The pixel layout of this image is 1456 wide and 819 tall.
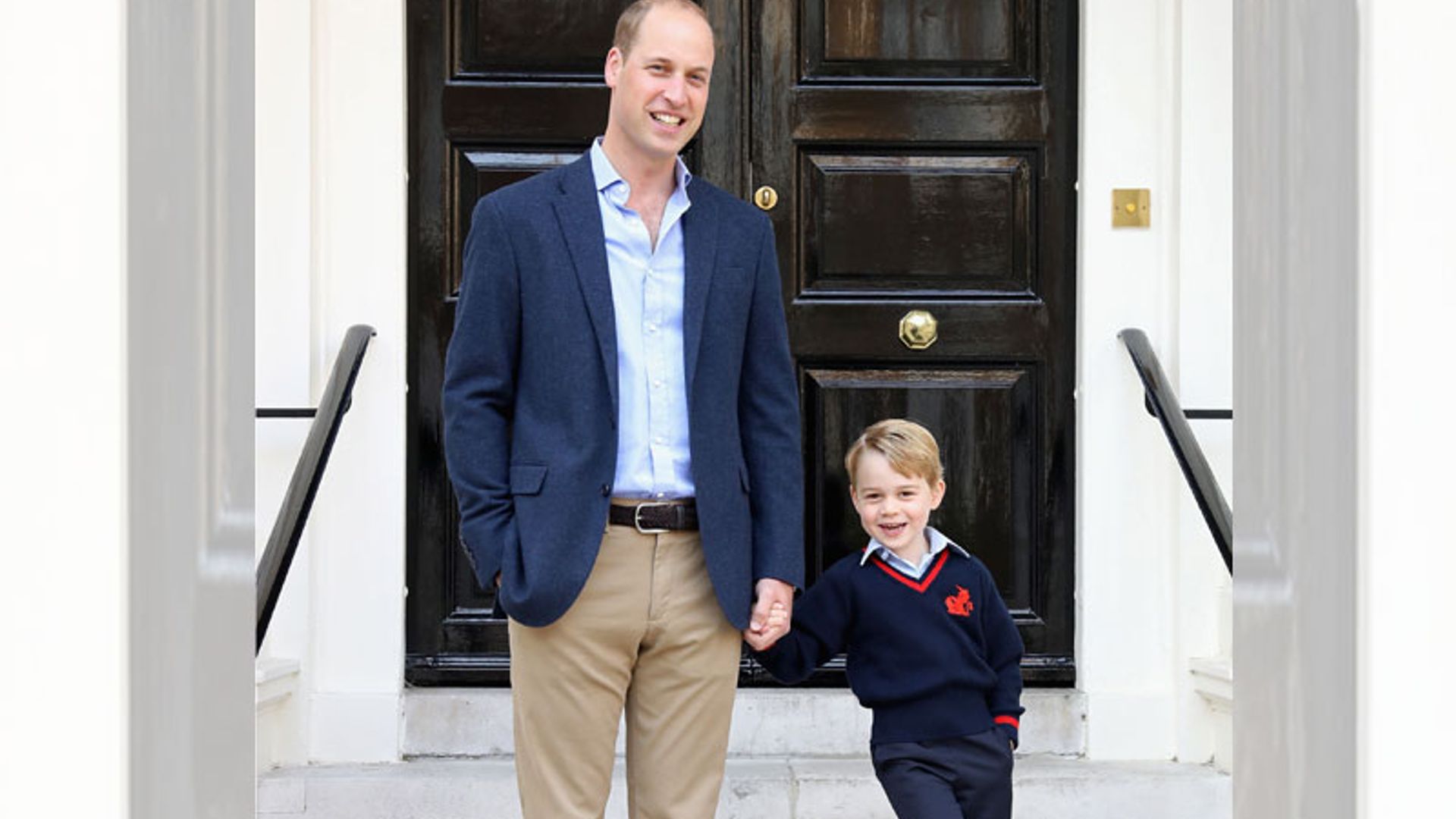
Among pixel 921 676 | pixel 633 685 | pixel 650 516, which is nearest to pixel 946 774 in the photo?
pixel 921 676

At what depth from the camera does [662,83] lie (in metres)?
2.88

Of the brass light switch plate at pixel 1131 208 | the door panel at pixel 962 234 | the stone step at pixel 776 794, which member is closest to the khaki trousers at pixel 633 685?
the stone step at pixel 776 794

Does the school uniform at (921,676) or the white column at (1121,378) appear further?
the white column at (1121,378)

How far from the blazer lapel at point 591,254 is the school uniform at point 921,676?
2.66ft

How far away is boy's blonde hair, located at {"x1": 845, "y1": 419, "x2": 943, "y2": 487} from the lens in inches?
138

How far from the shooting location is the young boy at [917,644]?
3.48 m

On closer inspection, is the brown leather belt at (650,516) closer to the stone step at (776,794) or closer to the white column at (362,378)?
the stone step at (776,794)

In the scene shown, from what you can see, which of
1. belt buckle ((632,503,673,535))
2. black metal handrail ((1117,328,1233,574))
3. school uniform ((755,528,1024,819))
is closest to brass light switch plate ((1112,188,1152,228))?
black metal handrail ((1117,328,1233,574))

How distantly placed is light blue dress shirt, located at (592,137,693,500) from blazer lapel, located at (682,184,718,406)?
19 mm
